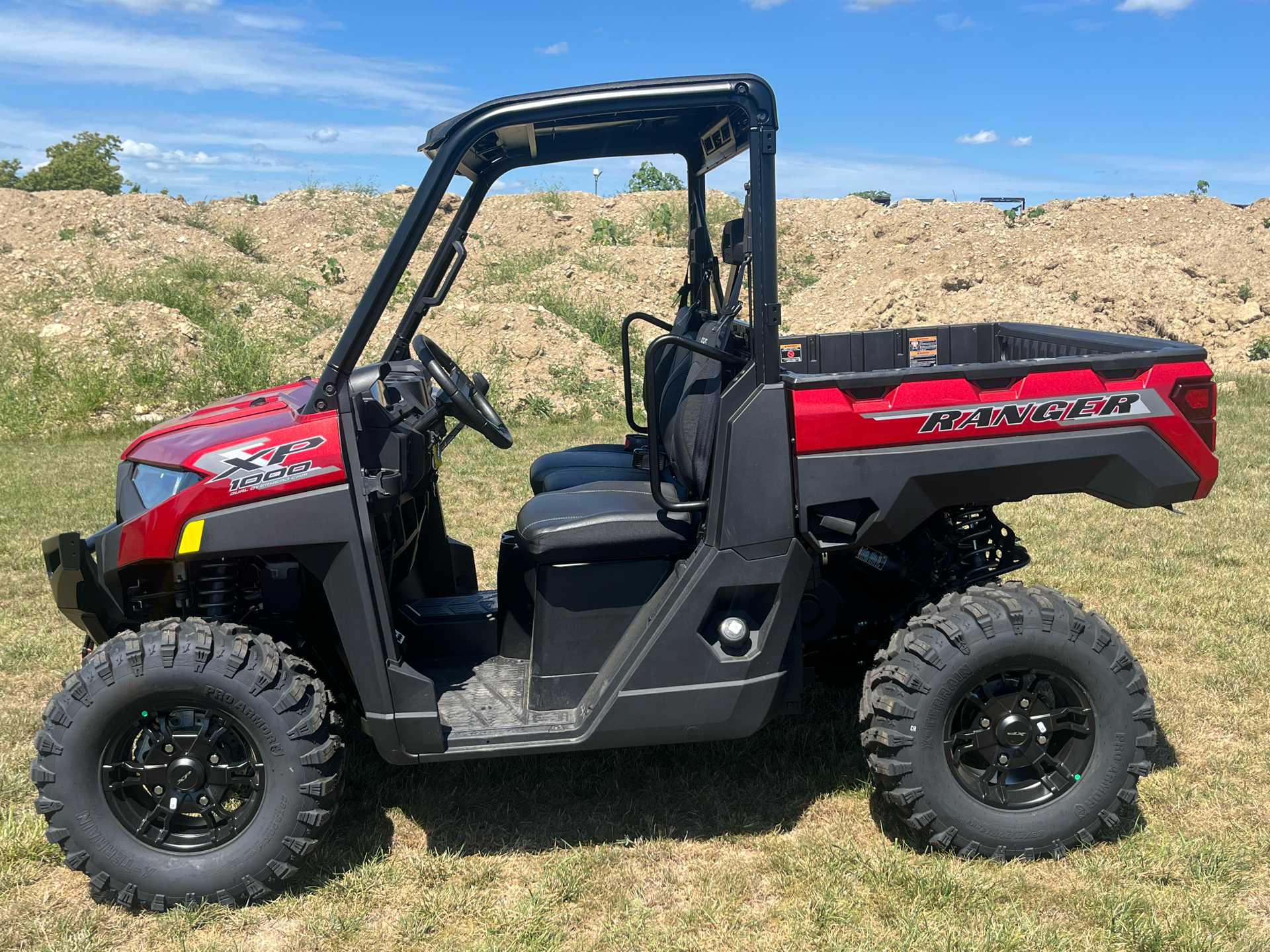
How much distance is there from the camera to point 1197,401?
2943 mm

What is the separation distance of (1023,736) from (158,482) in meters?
2.60

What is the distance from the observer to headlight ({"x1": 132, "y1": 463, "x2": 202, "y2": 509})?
113 inches

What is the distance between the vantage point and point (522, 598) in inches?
137

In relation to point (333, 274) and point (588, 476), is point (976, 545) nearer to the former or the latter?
point (588, 476)

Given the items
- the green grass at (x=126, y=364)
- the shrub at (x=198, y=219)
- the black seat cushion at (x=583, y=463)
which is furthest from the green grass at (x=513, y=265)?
the black seat cushion at (x=583, y=463)

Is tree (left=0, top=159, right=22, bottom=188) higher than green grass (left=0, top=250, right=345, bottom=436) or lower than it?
higher

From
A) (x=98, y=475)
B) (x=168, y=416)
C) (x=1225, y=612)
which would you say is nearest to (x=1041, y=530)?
(x=1225, y=612)

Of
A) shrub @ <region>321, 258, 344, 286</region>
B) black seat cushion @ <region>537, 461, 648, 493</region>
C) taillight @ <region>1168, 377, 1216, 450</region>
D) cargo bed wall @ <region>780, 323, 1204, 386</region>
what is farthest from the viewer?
shrub @ <region>321, 258, 344, 286</region>

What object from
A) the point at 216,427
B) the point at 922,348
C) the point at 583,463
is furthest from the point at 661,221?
the point at 216,427

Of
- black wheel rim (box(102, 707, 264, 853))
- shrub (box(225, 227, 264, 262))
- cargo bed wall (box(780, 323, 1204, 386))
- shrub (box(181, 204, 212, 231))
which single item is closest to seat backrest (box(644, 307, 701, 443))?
cargo bed wall (box(780, 323, 1204, 386))

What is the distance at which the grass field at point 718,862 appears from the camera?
2.74 metres

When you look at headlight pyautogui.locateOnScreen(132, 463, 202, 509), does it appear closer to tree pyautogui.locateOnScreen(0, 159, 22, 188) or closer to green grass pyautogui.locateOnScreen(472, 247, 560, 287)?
green grass pyautogui.locateOnScreen(472, 247, 560, 287)

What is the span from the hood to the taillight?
98.7 inches

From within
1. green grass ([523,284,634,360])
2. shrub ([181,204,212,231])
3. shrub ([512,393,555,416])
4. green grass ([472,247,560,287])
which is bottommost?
shrub ([512,393,555,416])
